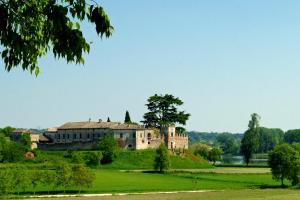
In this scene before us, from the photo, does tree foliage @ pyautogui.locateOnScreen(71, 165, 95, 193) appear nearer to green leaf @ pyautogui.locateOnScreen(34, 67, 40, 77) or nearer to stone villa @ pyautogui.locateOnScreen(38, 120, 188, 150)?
stone villa @ pyautogui.locateOnScreen(38, 120, 188, 150)

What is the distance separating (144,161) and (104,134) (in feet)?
57.4

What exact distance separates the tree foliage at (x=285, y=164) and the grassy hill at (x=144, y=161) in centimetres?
3370

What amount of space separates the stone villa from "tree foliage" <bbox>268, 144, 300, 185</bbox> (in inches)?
1824

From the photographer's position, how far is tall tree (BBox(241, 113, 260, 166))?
484 feet

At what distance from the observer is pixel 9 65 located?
10391 millimetres

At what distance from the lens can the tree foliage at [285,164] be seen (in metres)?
89.7

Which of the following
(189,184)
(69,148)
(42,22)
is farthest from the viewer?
(69,148)

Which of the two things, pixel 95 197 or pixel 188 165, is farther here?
pixel 188 165

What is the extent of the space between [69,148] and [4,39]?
126 meters

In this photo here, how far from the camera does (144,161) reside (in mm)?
121938

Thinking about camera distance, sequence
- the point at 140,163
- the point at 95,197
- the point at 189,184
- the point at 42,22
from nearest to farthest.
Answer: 1. the point at 42,22
2. the point at 95,197
3. the point at 189,184
4. the point at 140,163

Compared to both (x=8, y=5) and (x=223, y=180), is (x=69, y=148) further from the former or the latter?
(x=8, y=5)

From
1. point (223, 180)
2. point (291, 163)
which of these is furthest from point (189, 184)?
point (291, 163)

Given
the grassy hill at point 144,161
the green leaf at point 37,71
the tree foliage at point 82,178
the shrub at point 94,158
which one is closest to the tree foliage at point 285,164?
the tree foliage at point 82,178
